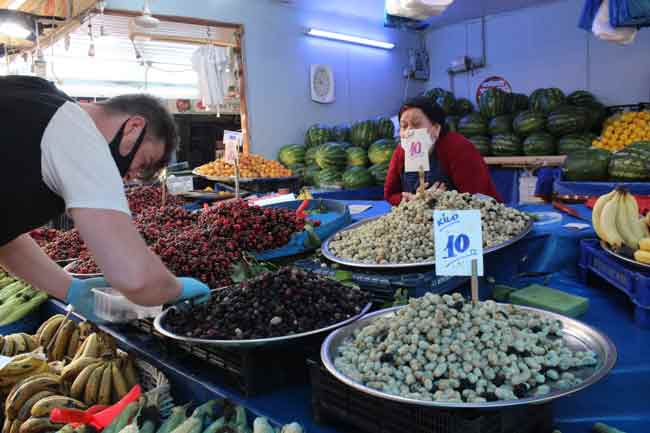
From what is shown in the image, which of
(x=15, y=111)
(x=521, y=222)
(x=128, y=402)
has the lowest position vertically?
(x=128, y=402)

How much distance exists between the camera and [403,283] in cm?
165

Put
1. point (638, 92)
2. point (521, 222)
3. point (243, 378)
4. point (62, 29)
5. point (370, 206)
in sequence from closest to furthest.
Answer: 1. point (243, 378)
2. point (521, 222)
3. point (370, 206)
4. point (62, 29)
5. point (638, 92)

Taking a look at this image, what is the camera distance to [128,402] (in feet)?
5.55

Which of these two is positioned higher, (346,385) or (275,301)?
(275,301)

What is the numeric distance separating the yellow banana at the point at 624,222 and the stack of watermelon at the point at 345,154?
456 cm

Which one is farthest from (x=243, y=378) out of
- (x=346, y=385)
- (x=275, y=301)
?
(x=346, y=385)

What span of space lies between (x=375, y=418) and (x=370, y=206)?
2.33m

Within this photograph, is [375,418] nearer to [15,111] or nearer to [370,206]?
[15,111]

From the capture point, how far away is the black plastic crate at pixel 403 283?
1.64m

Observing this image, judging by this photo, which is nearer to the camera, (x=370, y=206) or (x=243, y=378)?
(x=243, y=378)

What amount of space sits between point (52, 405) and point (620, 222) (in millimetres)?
2108

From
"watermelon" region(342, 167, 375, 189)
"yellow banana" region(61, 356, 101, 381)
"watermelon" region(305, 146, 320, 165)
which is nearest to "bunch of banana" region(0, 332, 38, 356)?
"yellow banana" region(61, 356, 101, 381)

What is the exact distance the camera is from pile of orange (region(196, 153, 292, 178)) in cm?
530

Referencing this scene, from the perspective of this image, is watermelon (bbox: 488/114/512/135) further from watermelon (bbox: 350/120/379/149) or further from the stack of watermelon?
watermelon (bbox: 350/120/379/149)
